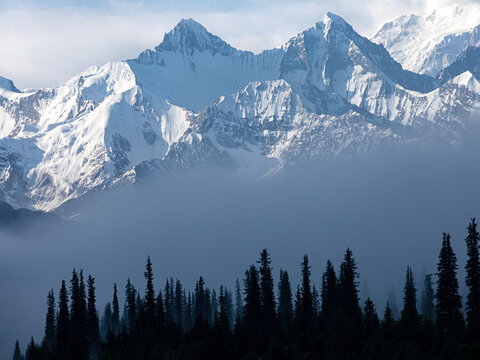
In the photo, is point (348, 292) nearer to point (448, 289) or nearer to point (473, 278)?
point (448, 289)

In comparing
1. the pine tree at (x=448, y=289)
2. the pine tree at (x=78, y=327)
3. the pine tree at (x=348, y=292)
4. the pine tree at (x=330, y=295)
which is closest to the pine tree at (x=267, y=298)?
the pine tree at (x=330, y=295)

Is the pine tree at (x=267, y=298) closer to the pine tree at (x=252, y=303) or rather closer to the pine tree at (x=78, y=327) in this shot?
the pine tree at (x=252, y=303)

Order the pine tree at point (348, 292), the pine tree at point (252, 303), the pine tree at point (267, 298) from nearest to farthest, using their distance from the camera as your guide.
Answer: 1. the pine tree at point (267, 298)
2. the pine tree at point (252, 303)
3. the pine tree at point (348, 292)

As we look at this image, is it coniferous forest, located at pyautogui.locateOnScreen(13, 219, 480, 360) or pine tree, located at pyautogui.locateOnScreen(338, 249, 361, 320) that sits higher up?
pine tree, located at pyautogui.locateOnScreen(338, 249, 361, 320)

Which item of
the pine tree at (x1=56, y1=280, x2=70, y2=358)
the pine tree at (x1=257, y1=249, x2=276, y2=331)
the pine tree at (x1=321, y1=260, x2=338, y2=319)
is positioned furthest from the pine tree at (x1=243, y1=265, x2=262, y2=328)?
the pine tree at (x1=56, y1=280, x2=70, y2=358)

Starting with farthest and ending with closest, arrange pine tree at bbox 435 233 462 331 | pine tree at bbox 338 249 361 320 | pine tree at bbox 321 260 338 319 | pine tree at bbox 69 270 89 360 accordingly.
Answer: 1. pine tree at bbox 321 260 338 319
2. pine tree at bbox 338 249 361 320
3. pine tree at bbox 69 270 89 360
4. pine tree at bbox 435 233 462 331

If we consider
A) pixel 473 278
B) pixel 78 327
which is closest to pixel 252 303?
pixel 78 327

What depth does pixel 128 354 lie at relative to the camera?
131 meters

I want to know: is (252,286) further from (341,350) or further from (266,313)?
(341,350)

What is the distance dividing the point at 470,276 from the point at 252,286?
34927mm

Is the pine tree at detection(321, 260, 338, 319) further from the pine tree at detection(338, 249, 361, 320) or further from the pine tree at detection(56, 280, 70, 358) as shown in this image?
the pine tree at detection(56, 280, 70, 358)

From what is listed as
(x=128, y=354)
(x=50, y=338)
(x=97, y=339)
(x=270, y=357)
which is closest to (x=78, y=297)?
(x=97, y=339)

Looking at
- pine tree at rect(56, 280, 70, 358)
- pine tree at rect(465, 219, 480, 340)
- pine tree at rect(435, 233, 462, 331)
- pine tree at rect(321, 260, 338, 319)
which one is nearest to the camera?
pine tree at rect(465, 219, 480, 340)

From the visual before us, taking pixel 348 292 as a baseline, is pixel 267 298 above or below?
below
